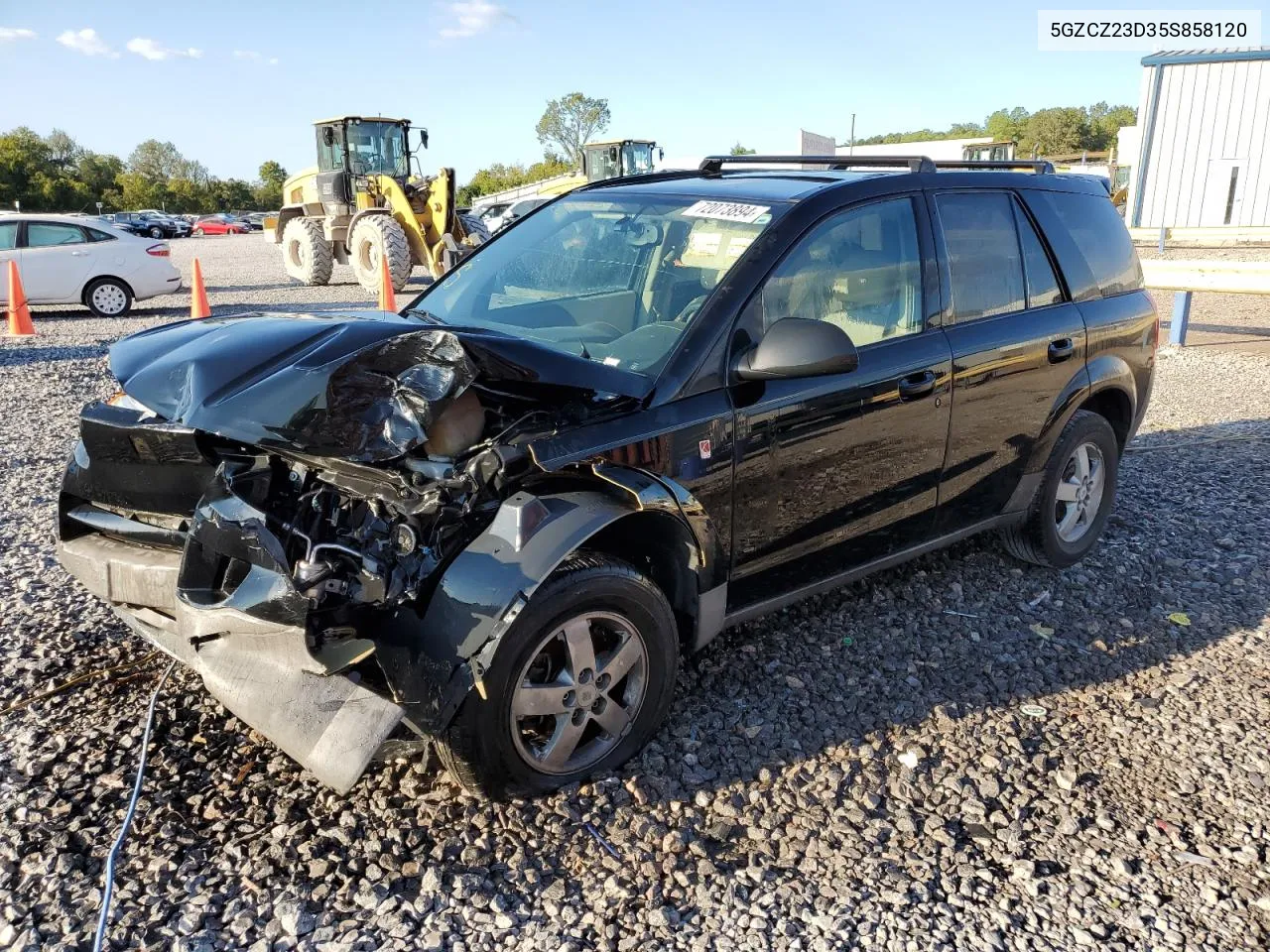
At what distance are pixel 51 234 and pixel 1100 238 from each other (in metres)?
14.4

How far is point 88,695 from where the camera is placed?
3.46m

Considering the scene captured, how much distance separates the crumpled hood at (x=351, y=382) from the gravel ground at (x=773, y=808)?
1155 millimetres

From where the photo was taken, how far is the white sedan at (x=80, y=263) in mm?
13828

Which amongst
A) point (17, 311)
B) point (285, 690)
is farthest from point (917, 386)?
point (17, 311)

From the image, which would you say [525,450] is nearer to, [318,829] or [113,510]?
[318,829]

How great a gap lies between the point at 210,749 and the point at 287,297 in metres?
15.2

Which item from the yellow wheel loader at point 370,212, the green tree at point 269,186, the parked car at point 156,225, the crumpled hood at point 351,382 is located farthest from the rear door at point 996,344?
the green tree at point 269,186

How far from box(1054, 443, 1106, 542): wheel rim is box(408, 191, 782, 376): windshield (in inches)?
88.8

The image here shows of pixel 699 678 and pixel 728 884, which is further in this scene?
pixel 699 678

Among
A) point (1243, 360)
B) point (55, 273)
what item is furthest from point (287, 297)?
point (1243, 360)

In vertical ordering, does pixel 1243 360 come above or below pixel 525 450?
below

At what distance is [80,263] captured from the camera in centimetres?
1406

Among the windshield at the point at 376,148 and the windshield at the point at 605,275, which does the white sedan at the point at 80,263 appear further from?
the windshield at the point at 605,275

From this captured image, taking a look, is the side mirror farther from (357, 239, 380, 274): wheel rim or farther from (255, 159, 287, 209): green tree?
(255, 159, 287, 209): green tree
